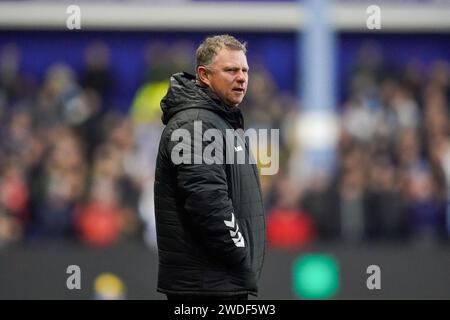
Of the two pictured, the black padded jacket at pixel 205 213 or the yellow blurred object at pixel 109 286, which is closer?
the black padded jacket at pixel 205 213

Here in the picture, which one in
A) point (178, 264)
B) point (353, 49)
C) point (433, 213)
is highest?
point (353, 49)

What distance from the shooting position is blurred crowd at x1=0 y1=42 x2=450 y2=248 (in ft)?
35.7

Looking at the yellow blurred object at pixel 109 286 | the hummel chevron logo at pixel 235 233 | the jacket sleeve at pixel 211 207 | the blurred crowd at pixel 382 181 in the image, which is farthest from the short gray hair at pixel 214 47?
the blurred crowd at pixel 382 181

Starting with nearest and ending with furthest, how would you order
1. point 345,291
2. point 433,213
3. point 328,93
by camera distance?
1. point 345,291
2. point 433,213
3. point 328,93

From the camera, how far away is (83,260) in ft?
32.0

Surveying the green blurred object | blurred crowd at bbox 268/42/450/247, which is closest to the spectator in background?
blurred crowd at bbox 268/42/450/247

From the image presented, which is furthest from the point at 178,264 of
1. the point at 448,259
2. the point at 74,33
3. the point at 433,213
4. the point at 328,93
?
the point at 74,33

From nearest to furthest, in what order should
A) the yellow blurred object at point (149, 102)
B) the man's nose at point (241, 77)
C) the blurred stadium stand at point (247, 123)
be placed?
the man's nose at point (241, 77) → the blurred stadium stand at point (247, 123) → the yellow blurred object at point (149, 102)

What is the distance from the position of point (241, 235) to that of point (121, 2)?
11.2 meters

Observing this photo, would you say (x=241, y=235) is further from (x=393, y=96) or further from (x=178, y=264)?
(x=393, y=96)

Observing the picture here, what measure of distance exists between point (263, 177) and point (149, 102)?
239cm

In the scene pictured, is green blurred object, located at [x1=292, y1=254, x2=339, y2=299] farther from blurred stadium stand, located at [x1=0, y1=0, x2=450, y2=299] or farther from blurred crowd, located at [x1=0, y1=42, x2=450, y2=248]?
blurred crowd, located at [x1=0, y1=42, x2=450, y2=248]

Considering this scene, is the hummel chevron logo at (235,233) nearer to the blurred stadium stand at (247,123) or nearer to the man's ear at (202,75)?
the man's ear at (202,75)

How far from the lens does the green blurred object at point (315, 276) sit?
380 inches
